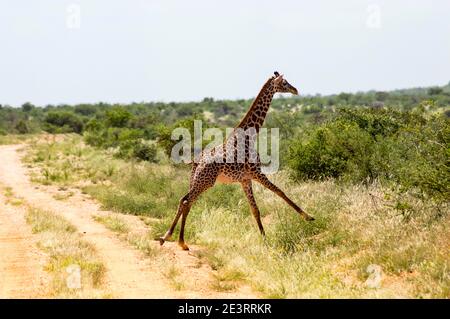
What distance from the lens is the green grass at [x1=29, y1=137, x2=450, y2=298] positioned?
7.02 m

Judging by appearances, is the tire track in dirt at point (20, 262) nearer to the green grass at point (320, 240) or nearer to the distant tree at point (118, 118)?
the green grass at point (320, 240)

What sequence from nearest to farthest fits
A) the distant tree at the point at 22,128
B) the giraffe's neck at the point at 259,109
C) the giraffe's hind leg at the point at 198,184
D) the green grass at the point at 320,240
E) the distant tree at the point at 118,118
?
the green grass at the point at 320,240 → the giraffe's hind leg at the point at 198,184 → the giraffe's neck at the point at 259,109 → the distant tree at the point at 118,118 → the distant tree at the point at 22,128

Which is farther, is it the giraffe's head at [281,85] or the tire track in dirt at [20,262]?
the giraffe's head at [281,85]

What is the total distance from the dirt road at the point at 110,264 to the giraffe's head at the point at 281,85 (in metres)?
3.25

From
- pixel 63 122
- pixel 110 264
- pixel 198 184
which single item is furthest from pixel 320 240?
pixel 63 122

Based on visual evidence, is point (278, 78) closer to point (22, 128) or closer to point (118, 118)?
point (118, 118)

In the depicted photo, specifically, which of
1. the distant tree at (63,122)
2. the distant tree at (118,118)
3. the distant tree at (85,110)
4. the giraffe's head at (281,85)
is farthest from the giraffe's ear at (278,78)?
the distant tree at (85,110)

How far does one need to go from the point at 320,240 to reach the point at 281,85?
283cm

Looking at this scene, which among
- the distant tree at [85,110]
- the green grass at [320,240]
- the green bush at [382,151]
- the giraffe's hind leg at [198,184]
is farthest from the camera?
the distant tree at [85,110]

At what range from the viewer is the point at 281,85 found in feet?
33.5

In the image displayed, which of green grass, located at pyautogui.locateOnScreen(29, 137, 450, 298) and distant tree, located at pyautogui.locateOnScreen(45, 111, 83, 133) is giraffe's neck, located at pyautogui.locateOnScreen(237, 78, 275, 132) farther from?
distant tree, located at pyautogui.locateOnScreen(45, 111, 83, 133)

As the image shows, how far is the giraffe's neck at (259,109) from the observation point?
33.5ft

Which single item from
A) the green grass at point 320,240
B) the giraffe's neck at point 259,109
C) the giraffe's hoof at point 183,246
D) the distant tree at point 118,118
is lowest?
the giraffe's hoof at point 183,246
